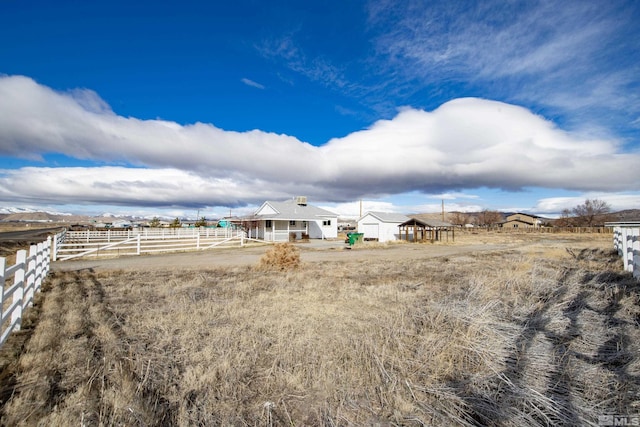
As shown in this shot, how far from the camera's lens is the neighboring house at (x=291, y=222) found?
3556 cm

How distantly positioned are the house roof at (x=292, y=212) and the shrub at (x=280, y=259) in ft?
68.7

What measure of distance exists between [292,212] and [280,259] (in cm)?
2596

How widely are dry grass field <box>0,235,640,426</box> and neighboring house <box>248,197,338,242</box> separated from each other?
90.8ft

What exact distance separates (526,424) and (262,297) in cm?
632

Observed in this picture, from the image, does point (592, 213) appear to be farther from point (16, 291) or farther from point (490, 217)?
point (16, 291)

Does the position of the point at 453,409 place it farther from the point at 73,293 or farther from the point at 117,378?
the point at 73,293

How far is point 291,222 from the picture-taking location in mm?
38250

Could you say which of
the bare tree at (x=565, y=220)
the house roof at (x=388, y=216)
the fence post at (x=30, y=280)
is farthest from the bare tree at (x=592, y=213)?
the fence post at (x=30, y=280)

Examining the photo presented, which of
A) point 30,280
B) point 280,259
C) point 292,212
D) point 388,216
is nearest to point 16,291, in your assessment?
point 30,280

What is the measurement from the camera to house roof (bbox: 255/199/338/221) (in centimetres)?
3634

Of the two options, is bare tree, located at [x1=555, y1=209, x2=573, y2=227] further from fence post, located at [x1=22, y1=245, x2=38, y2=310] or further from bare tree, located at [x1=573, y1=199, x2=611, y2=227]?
fence post, located at [x1=22, y1=245, x2=38, y2=310]

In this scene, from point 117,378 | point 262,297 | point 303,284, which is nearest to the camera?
point 117,378

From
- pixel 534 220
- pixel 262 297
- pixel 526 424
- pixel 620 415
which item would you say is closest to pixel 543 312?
pixel 620 415

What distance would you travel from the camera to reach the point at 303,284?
10.1m
